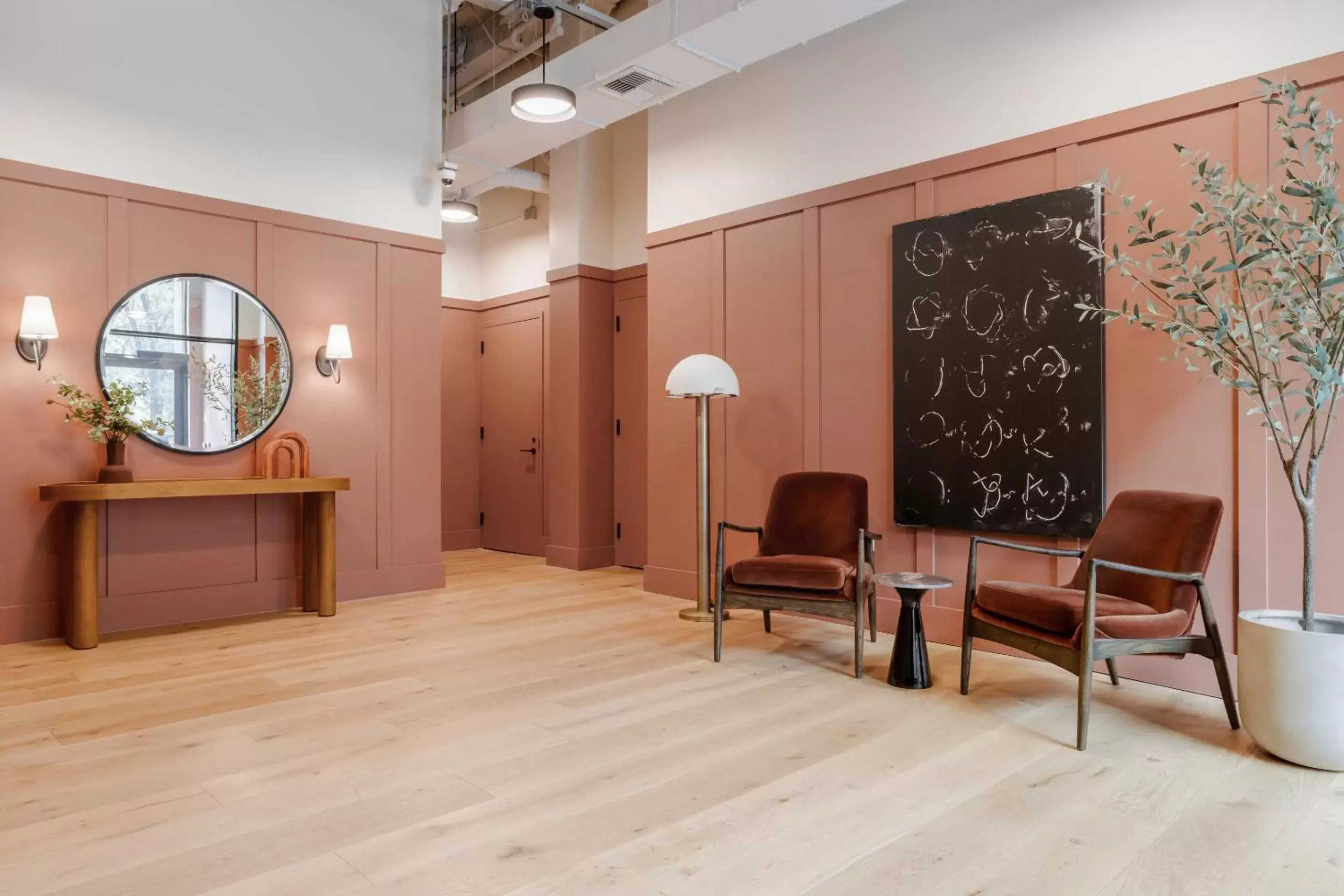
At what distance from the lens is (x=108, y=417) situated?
459cm

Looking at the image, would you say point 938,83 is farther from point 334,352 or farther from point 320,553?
point 320,553

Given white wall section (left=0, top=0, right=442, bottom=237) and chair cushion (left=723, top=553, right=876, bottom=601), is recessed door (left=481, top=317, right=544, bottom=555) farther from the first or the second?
chair cushion (left=723, top=553, right=876, bottom=601)

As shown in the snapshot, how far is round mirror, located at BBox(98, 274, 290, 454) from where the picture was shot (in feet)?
16.1

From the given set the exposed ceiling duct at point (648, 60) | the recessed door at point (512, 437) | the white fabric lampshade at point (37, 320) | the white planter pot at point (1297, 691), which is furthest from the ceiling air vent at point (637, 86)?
the white planter pot at point (1297, 691)

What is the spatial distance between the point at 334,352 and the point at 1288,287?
5210mm

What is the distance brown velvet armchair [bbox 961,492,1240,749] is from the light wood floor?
0.93ft

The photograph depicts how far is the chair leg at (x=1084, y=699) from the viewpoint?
288 centimetres

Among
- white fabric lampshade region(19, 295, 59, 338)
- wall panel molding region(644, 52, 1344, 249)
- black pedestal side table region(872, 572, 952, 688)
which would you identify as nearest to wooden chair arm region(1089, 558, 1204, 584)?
black pedestal side table region(872, 572, 952, 688)

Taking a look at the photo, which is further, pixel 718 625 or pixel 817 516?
pixel 817 516

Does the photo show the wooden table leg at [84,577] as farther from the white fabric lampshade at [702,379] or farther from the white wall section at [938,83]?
the white wall section at [938,83]

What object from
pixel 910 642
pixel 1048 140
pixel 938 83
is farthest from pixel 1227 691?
pixel 938 83

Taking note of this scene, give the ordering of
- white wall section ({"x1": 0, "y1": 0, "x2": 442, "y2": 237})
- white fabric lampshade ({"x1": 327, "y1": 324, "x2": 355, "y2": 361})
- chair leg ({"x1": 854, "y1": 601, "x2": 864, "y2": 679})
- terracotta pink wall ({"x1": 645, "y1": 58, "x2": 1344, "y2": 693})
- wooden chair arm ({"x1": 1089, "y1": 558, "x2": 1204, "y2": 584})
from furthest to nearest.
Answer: white fabric lampshade ({"x1": 327, "y1": 324, "x2": 355, "y2": 361}), white wall section ({"x1": 0, "y1": 0, "x2": 442, "y2": 237}), chair leg ({"x1": 854, "y1": 601, "x2": 864, "y2": 679}), terracotta pink wall ({"x1": 645, "y1": 58, "x2": 1344, "y2": 693}), wooden chair arm ({"x1": 1089, "y1": 558, "x2": 1204, "y2": 584})

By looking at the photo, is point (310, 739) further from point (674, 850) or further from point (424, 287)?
point (424, 287)

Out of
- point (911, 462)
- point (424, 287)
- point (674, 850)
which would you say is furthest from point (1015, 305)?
point (424, 287)
